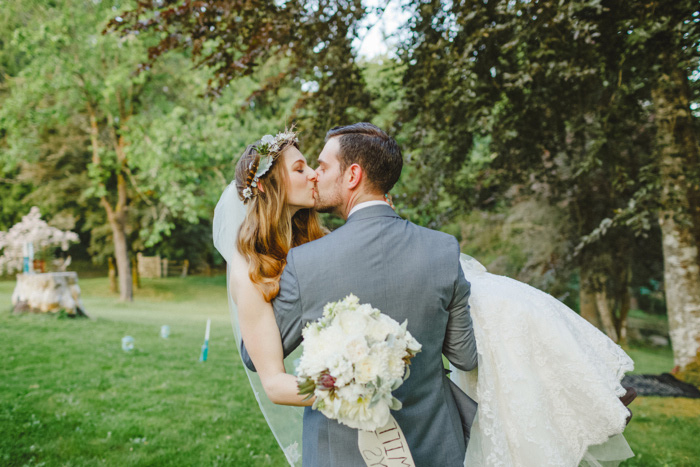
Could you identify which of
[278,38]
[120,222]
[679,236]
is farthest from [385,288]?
[120,222]

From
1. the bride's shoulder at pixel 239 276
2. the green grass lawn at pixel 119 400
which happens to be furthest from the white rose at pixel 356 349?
the green grass lawn at pixel 119 400

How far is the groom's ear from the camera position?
2.03 meters

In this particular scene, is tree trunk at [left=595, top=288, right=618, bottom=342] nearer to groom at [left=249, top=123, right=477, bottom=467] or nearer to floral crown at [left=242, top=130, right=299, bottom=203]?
groom at [left=249, top=123, right=477, bottom=467]

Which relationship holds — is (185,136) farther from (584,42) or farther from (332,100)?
(584,42)

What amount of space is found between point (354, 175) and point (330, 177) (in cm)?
12

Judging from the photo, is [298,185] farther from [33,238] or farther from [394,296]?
[33,238]

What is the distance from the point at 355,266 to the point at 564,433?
3.83ft

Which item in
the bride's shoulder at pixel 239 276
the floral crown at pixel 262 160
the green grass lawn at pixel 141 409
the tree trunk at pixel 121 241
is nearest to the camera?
the bride's shoulder at pixel 239 276

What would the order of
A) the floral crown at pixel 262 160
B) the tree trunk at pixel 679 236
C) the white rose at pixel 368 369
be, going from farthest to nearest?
the tree trunk at pixel 679 236 → the floral crown at pixel 262 160 → the white rose at pixel 368 369

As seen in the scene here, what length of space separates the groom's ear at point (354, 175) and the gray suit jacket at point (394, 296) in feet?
0.47

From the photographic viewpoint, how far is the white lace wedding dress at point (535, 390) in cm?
202

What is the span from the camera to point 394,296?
181 centimetres

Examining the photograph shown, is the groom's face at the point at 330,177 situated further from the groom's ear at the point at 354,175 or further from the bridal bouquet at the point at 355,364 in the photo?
the bridal bouquet at the point at 355,364

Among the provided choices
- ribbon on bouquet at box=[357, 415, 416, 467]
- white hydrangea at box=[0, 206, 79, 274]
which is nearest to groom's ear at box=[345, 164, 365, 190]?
ribbon on bouquet at box=[357, 415, 416, 467]
